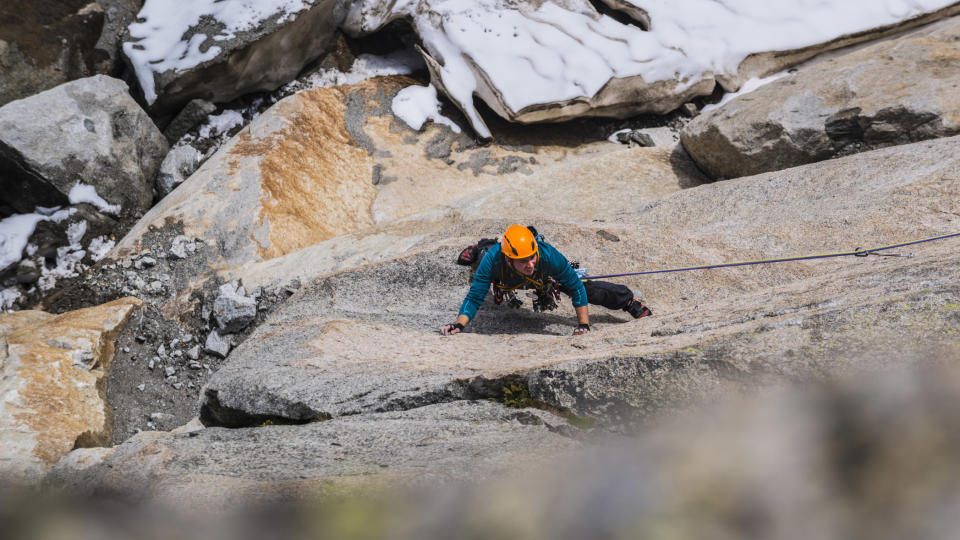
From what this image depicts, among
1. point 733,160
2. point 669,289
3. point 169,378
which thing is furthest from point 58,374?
point 733,160

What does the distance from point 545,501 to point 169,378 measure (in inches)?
373

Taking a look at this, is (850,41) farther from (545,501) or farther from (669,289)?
(545,501)

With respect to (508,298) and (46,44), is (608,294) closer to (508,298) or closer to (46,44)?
(508,298)

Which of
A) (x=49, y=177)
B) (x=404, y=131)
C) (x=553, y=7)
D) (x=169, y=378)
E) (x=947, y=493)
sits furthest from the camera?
(x=553, y=7)

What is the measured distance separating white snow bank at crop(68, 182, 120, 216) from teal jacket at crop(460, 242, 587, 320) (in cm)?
1069

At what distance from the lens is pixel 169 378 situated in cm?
991

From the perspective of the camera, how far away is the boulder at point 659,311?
3900 mm

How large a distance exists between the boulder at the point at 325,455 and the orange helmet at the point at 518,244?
207cm

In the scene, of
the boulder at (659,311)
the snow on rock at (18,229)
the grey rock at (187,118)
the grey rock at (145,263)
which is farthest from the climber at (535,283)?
the grey rock at (187,118)

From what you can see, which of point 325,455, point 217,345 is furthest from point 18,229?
point 325,455

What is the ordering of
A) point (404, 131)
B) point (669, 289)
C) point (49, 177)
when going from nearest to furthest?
1. point (669, 289)
2. point (49, 177)
3. point (404, 131)

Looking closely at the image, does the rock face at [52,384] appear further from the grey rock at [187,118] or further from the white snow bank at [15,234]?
the grey rock at [187,118]

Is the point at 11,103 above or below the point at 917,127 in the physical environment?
above

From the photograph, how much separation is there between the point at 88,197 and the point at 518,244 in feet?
37.8
